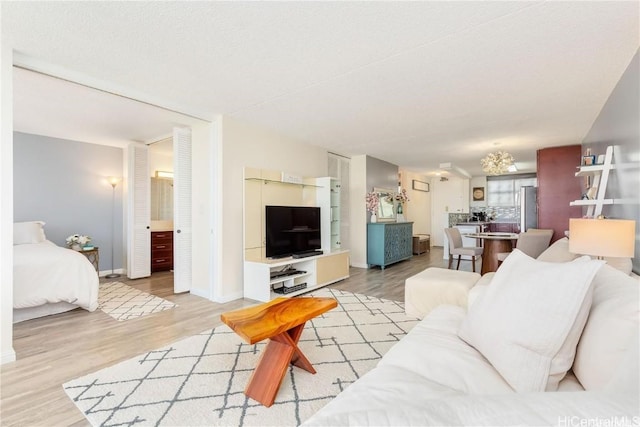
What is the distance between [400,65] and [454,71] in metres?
0.51

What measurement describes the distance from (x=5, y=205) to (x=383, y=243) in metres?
5.27

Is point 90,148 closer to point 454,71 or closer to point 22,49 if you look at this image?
point 22,49

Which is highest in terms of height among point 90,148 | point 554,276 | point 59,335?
point 90,148

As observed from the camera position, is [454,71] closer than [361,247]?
Yes

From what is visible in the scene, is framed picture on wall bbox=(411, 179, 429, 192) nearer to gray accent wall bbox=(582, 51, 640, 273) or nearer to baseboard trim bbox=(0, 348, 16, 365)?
gray accent wall bbox=(582, 51, 640, 273)

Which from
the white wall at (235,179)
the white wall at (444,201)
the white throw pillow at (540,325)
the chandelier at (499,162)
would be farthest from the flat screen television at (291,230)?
the white wall at (444,201)

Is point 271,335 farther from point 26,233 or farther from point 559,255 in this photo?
point 26,233

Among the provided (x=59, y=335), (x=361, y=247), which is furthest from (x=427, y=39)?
(x=361, y=247)

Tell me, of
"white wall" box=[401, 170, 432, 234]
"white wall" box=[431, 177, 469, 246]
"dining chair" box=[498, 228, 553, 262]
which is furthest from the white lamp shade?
"white wall" box=[431, 177, 469, 246]

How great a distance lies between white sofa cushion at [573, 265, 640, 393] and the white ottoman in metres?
1.70

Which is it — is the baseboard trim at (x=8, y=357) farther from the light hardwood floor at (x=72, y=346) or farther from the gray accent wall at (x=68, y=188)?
the gray accent wall at (x=68, y=188)

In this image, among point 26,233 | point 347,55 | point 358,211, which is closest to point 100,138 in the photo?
point 26,233

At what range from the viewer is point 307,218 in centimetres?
475

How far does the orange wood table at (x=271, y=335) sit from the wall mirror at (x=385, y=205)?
15.4 feet
